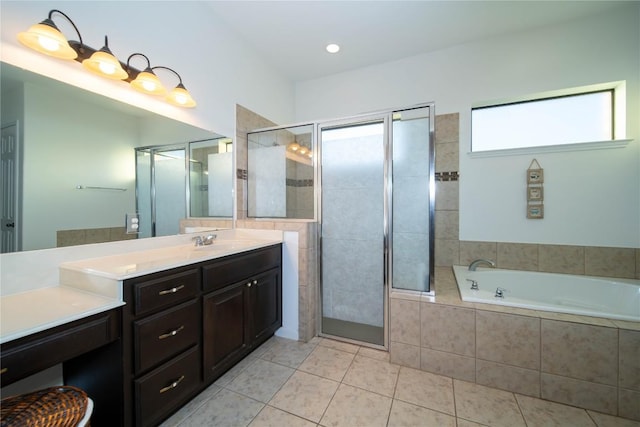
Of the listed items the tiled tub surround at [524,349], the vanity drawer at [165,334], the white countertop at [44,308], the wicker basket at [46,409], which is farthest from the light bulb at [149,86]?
the tiled tub surround at [524,349]

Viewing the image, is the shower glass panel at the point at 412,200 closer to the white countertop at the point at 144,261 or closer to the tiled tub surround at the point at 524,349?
the tiled tub surround at the point at 524,349

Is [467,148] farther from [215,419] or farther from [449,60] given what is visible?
[215,419]

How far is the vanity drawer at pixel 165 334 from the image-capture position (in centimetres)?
114

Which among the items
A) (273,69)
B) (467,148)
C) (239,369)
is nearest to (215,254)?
(239,369)

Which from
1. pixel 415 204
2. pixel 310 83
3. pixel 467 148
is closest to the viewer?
pixel 415 204

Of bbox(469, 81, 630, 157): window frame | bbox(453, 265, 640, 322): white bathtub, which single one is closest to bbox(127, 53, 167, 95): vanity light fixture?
bbox(453, 265, 640, 322): white bathtub

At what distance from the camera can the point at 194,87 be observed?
1.94 metres

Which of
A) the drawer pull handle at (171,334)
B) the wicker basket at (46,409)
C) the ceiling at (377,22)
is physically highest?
the ceiling at (377,22)

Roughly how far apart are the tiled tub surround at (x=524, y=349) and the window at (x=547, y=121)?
166cm

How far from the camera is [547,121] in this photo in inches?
94.3

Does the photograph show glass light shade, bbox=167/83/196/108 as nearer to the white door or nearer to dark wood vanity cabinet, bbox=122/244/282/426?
the white door

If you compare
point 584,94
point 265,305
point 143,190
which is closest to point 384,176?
point 265,305

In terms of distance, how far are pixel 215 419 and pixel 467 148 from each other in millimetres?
2986

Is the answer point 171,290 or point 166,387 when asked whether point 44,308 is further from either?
point 166,387
